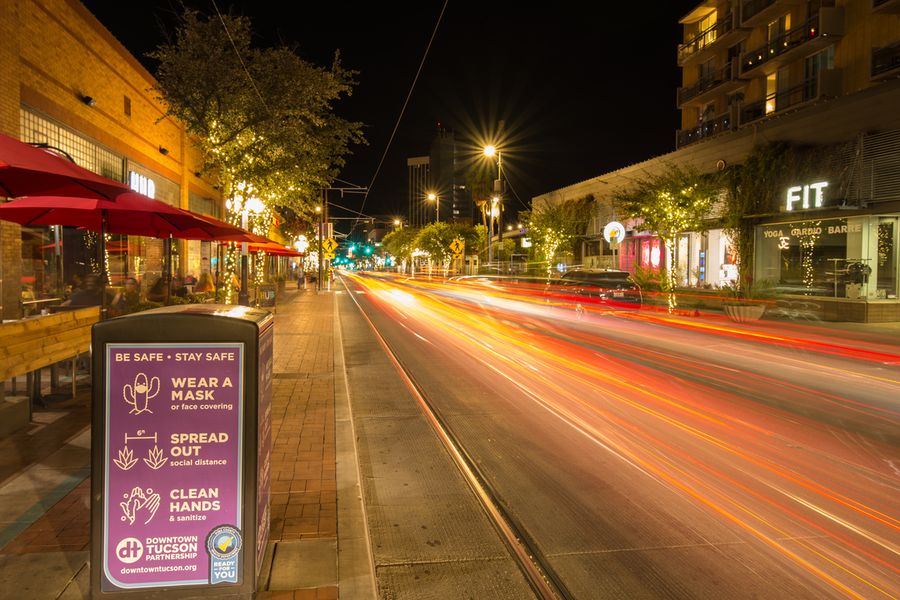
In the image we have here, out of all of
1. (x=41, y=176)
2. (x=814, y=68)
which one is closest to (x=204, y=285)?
(x=41, y=176)

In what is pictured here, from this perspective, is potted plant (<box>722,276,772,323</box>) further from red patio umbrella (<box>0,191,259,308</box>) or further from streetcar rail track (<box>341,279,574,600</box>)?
streetcar rail track (<box>341,279,574,600</box>)

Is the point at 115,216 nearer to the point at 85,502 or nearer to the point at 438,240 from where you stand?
the point at 85,502

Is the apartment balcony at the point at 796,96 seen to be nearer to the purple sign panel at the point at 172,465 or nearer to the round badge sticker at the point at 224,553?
the purple sign panel at the point at 172,465

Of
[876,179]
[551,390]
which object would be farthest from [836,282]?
[551,390]

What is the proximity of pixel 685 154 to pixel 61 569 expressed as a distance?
33659mm

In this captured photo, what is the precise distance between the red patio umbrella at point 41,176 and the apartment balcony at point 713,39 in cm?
3655

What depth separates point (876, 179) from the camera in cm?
2223

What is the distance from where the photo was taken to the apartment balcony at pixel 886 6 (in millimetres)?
24438

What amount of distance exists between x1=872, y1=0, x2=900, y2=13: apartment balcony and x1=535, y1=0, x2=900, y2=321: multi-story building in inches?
2.6

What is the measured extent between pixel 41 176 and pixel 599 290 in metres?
25.5

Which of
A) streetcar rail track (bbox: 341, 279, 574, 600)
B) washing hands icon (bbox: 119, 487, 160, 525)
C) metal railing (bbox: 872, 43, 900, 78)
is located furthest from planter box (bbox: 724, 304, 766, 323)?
washing hands icon (bbox: 119, 487, 160, 525)

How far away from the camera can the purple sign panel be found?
11.6 ft

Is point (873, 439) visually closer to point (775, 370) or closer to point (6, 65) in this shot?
point (775, 370)

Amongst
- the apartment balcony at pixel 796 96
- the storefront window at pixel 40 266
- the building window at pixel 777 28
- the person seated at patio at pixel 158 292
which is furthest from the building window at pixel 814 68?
the storefront window at pixel 40 266
